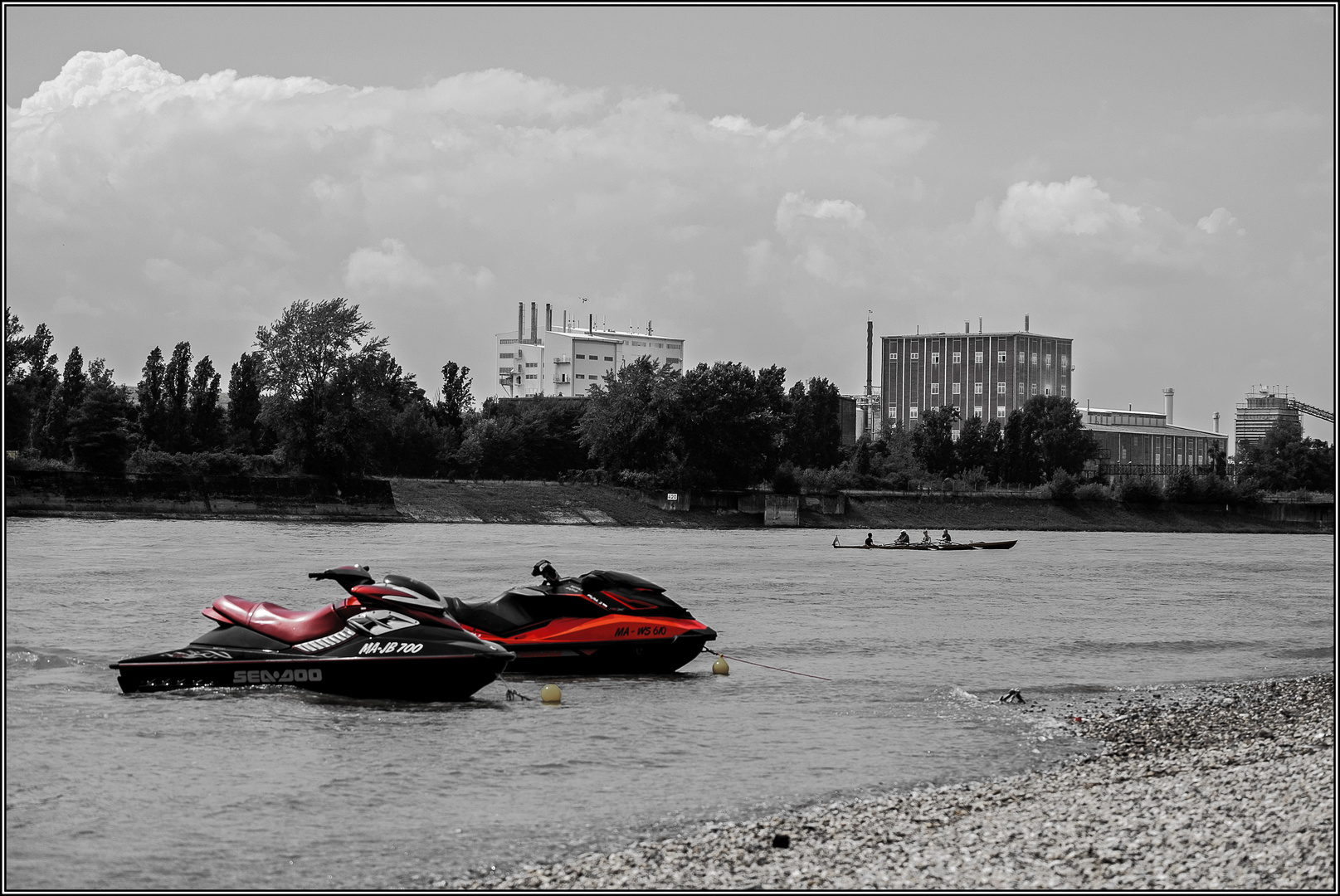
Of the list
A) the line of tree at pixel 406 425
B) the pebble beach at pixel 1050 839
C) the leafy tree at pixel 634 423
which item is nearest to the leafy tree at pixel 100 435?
the line of tree at pixel 406 425

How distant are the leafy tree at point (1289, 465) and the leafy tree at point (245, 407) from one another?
304 ft

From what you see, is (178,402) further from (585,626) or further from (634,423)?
(585,626)

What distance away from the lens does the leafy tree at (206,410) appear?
106438mm

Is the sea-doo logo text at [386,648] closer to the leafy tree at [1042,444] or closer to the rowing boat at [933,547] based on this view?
the rowing boat at [933,547]

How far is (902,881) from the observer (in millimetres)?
10445

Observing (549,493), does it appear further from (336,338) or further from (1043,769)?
(1043,769)

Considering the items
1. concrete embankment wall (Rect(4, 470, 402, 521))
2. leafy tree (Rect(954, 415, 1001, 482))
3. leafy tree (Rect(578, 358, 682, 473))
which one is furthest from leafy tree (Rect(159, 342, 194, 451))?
leafy tree (Rect(954, 415, 1001, 482))

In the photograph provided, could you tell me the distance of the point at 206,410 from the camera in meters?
107

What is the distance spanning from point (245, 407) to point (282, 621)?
95.8 metres

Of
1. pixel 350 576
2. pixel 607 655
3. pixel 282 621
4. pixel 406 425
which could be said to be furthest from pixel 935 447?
pixel 350 576

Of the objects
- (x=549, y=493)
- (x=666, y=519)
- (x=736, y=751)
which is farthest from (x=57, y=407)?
(x=736, y=751)

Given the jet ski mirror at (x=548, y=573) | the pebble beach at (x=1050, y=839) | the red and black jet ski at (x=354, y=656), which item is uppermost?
the jet ski mirror at (x=548, y=573)

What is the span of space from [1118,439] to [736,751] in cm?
17794

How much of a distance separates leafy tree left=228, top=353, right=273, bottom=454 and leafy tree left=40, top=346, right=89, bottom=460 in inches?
429
